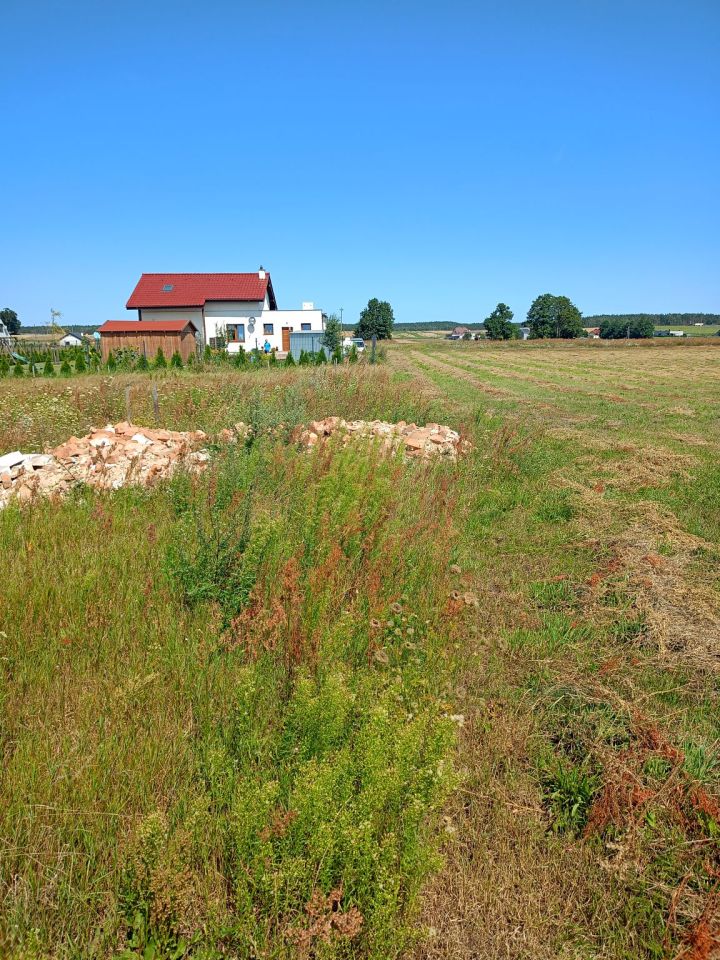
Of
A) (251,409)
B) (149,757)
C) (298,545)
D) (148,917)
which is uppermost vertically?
(251,409)

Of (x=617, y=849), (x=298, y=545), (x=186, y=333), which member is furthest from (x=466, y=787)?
(x=186, y=333)

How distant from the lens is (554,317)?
9950cm

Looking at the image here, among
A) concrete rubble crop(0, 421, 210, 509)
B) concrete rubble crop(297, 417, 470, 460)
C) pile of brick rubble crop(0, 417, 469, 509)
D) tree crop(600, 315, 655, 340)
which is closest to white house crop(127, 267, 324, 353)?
concrete rubble crop(297, 417, 470, 460)

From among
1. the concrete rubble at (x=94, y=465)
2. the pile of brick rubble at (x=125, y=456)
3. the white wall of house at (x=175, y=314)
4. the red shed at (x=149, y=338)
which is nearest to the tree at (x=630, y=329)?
the white wall of house at (x=175, y=314)

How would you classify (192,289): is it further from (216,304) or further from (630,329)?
(630,329)

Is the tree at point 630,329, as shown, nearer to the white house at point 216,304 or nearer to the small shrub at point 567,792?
the white house at point 216,304

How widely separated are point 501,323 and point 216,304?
6866 cm

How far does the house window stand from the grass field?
39.6 m

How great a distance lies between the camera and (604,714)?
289 cm

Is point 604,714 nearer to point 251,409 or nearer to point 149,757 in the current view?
point 149,757

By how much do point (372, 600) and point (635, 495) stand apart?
478cm

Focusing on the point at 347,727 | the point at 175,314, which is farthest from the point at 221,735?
the point at 175,314

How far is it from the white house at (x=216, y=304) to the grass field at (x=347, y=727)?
39.4 metres

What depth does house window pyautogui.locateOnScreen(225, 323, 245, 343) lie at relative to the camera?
140ft
